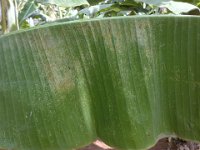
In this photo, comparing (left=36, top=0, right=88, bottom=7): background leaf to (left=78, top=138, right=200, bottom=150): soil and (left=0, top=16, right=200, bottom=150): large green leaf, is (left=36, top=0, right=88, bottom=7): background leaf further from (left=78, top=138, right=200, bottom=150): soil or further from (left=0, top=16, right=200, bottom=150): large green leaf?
(left=78, top=138, right=200, bottom=150): soil

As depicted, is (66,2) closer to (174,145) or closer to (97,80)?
(97,80)

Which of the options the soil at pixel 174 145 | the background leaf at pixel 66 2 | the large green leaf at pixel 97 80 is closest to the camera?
the large green leaf at pixel 97 80

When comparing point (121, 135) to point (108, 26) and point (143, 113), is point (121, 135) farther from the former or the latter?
point (108, 26)

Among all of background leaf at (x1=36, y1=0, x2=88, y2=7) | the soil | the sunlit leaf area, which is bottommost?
the soil

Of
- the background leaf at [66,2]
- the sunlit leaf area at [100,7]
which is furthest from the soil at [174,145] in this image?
the background leaf at [66,2]

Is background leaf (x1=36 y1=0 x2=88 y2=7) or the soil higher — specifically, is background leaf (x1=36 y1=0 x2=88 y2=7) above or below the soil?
above

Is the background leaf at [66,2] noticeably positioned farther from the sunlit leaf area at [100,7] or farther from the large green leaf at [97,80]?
the large green leaf at [97,80]

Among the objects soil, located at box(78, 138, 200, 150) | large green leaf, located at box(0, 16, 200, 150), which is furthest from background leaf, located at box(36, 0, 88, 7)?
soil, located at box(78, 138, 200, 150)

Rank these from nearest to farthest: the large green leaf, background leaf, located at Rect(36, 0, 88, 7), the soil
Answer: the large green leaf, background leaf, located at Rect(36, 0, 88, 7), the soil

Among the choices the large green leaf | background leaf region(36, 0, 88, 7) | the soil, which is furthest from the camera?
the soil
